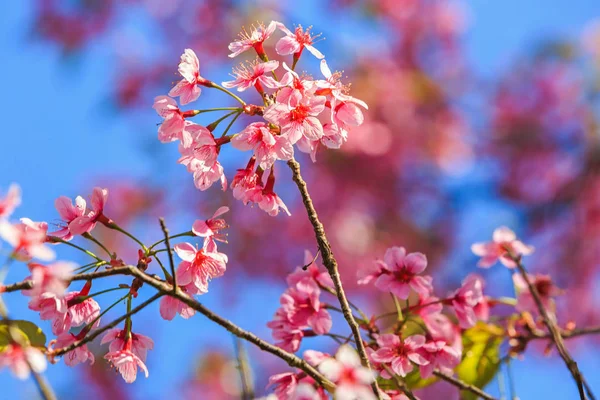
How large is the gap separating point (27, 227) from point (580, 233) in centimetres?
468

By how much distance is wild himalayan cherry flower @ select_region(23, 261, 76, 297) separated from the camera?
66 cm

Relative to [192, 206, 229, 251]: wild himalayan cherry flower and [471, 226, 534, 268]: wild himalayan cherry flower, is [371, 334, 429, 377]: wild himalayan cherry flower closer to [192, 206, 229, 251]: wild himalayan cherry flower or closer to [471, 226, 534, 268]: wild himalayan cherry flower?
[192, 206, 229, 251]: wild himalayan cherry flower

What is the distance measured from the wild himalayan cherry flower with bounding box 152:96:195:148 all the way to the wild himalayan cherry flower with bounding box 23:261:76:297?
286 millimetres

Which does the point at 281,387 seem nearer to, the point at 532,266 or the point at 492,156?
the point at 532,266

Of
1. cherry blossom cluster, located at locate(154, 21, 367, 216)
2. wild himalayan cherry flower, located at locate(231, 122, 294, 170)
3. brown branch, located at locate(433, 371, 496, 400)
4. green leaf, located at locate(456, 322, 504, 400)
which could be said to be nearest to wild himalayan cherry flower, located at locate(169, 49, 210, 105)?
cherry blossom cluster, located at locate(154, 21, 367, 216)

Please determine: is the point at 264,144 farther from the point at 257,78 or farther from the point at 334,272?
the point at 334,272

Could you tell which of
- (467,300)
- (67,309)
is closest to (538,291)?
(467,300)

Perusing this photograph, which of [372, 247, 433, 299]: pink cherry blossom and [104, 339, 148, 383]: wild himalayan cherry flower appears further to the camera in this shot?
[372, 247, 433, 299]: pink cherry blossom

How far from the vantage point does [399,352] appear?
0.92 meters

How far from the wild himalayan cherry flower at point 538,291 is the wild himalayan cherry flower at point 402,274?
1.07ft

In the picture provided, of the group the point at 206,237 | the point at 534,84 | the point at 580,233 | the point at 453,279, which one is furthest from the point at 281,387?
the point at 534,84

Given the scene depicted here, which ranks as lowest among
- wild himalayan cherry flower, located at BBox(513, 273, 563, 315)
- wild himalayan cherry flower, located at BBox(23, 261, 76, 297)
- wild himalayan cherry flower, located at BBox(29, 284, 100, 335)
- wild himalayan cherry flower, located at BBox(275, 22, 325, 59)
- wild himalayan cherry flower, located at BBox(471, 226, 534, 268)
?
wild himalayan cherry flower, located at BBox(23, 261, 76, 297)

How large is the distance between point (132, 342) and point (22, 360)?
246 mm

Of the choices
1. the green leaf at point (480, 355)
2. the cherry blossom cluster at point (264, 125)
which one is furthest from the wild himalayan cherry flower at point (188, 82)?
the green leaf at point (480, 355)
